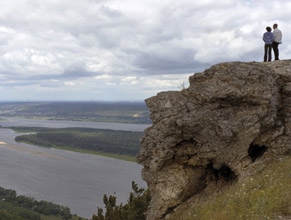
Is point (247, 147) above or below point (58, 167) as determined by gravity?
above

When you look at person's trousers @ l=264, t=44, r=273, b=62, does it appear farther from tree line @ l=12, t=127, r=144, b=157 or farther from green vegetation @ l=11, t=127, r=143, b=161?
tree line @ l=12, t=127, r=144, b=157

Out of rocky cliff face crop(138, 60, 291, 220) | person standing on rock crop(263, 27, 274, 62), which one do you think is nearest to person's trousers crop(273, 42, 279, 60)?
person standing on rock crop(263, 27, 274, 62)

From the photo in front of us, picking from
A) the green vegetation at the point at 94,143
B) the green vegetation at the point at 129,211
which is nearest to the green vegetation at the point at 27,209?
the green vegetation at the point at 129,211

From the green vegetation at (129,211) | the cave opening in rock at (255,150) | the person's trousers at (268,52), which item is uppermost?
the person's trousers at (268,52)

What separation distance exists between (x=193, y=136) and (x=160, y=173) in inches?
74.5

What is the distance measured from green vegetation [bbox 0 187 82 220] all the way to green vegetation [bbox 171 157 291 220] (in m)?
61.5

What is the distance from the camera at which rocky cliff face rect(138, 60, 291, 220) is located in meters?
11.5

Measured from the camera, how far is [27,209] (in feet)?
251

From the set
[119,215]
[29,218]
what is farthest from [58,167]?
[119,215]

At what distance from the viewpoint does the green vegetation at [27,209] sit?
6906 cm

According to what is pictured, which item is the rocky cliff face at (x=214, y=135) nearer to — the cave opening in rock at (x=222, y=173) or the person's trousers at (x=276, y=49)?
the cave opening in rock at (x=222, y=173)

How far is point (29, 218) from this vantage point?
7450 centimetres

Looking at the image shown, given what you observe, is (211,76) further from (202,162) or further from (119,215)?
(119,215)

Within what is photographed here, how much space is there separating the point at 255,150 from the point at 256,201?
3.90m
